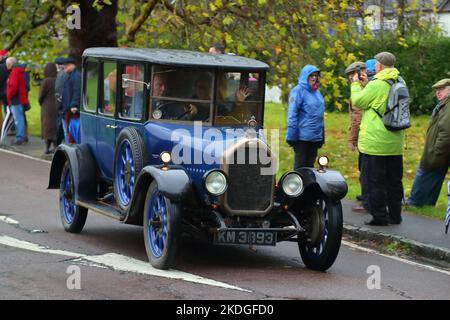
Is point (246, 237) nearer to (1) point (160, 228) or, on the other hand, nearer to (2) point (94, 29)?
(1) point (160, 228)

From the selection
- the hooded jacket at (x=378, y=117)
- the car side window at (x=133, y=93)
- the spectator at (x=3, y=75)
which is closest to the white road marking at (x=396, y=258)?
the hooded jacket at (x=378, y=117)

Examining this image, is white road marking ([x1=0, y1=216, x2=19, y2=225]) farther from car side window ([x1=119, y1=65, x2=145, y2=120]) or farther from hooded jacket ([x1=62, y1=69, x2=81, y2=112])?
hooded jacket ([x1=62, y1=69, x2=81, y2=112])

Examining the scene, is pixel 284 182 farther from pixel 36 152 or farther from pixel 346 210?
pixel 36 152

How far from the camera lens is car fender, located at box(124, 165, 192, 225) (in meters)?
9.91

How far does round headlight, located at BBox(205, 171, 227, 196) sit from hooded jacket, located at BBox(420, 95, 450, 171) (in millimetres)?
4784

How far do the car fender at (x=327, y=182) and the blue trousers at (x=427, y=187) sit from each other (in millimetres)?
4226

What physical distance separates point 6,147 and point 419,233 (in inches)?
469

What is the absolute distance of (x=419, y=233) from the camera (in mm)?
12805

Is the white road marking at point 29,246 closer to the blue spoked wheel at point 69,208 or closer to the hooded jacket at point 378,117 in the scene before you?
the blue spoked wheel at point 69,208

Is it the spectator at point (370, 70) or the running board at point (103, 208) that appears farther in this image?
the spectator at point (370, 70)

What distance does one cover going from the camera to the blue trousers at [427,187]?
48.1ft

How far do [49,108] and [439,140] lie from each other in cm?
986
